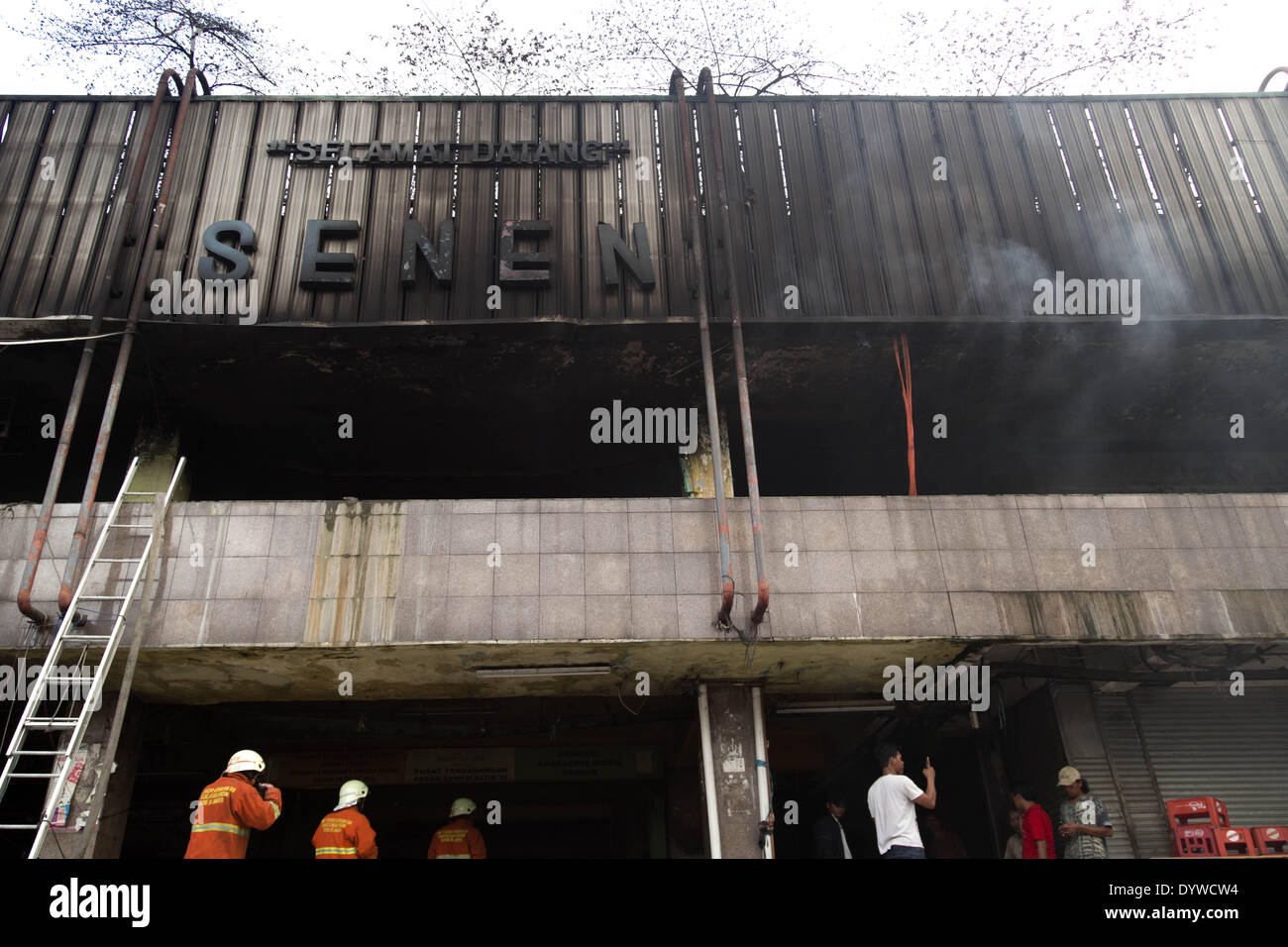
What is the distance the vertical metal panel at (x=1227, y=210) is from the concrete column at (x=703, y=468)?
669 cm

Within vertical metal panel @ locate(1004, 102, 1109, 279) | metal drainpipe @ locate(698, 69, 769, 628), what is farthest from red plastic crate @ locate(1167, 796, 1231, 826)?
vertical metal panel @ locate(1004, 102, 1109, 279)

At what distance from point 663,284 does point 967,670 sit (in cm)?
563

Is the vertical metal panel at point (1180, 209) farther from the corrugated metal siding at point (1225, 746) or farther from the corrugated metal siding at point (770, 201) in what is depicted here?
the corrugated metal siding at point (1225, 746)

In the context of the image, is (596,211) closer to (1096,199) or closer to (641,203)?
(641,203)

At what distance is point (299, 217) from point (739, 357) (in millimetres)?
5795

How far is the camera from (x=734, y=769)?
8328 mm

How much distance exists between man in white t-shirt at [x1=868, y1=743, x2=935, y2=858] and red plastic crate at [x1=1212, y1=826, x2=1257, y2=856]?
11.3 ft

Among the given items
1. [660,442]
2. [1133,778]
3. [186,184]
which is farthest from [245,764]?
[1133,778]

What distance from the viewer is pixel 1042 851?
26.3 ft

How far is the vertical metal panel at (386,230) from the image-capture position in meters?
9.49

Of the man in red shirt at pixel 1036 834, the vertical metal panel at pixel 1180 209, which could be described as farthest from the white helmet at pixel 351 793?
the vertical metal panel at pixel 1180 209

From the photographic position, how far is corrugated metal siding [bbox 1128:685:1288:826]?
30.6 ft
